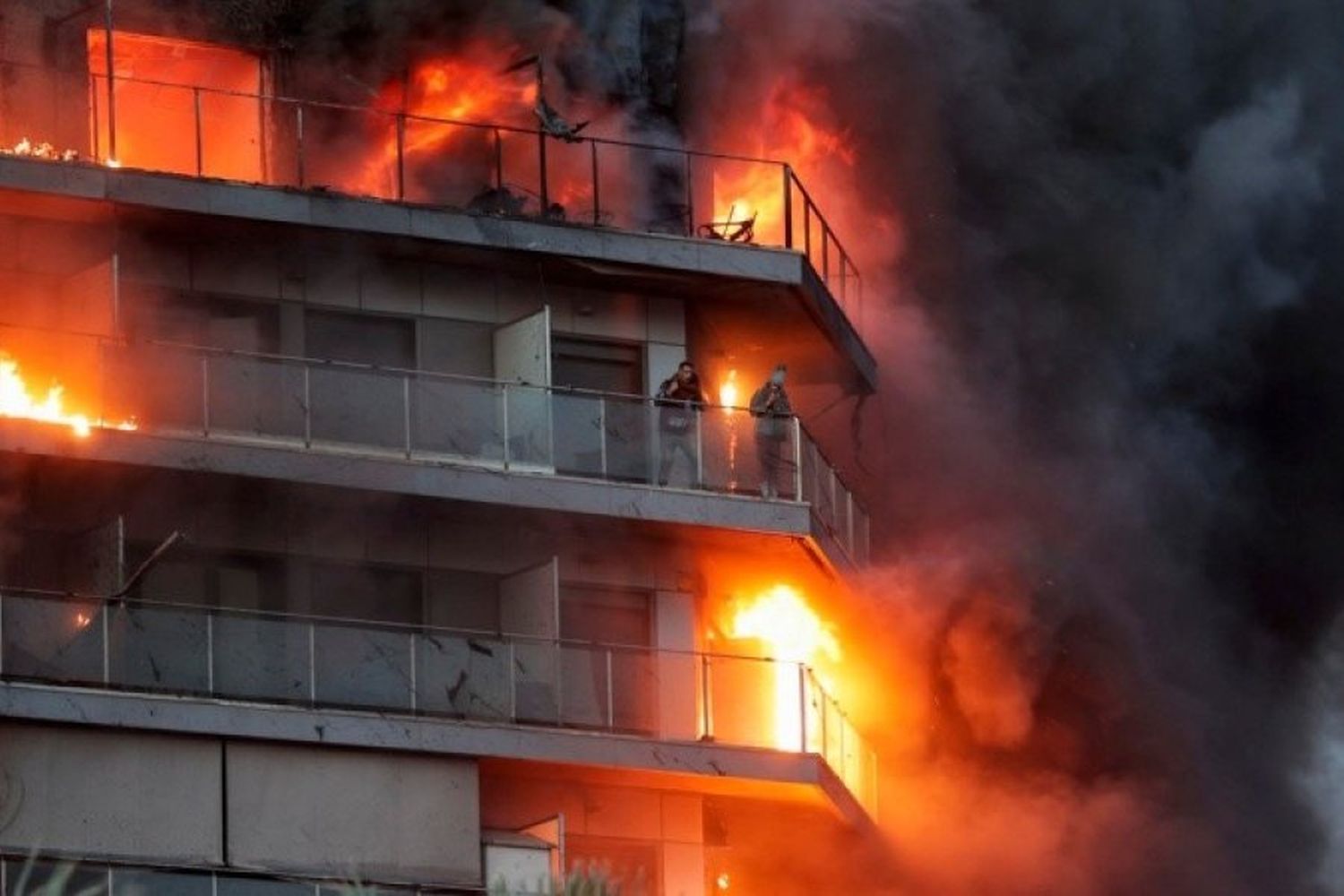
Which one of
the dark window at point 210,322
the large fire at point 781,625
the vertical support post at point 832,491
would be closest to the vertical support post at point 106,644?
the dark window at point 210,322

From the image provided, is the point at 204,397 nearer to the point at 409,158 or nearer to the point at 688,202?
the point at 409,158

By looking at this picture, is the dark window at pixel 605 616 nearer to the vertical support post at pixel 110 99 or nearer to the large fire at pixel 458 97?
the large fire at pixel 458 97

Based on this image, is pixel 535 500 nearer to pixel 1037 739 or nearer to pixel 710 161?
pixel 710 161

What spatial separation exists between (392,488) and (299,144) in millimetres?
4790

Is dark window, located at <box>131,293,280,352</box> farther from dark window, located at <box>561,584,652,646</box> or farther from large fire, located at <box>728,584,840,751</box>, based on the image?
large fire, located at <box>728,584,840,751</box>

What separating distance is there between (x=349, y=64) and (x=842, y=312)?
6719 mm

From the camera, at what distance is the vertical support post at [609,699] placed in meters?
60.5

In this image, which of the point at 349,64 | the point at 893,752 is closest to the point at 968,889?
the point at 893,752

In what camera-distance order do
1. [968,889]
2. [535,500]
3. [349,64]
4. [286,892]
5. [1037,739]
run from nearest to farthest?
[286,892] < [535,500] < [349,64] < [968,889] < [1037,739]

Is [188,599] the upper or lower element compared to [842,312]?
lower

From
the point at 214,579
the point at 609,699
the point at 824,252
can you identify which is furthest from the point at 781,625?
the point at 214,579

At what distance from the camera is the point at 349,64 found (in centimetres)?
6538

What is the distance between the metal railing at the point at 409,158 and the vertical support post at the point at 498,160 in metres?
0.01

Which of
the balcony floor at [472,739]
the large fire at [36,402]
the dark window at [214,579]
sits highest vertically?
the large fire at [36,402]
